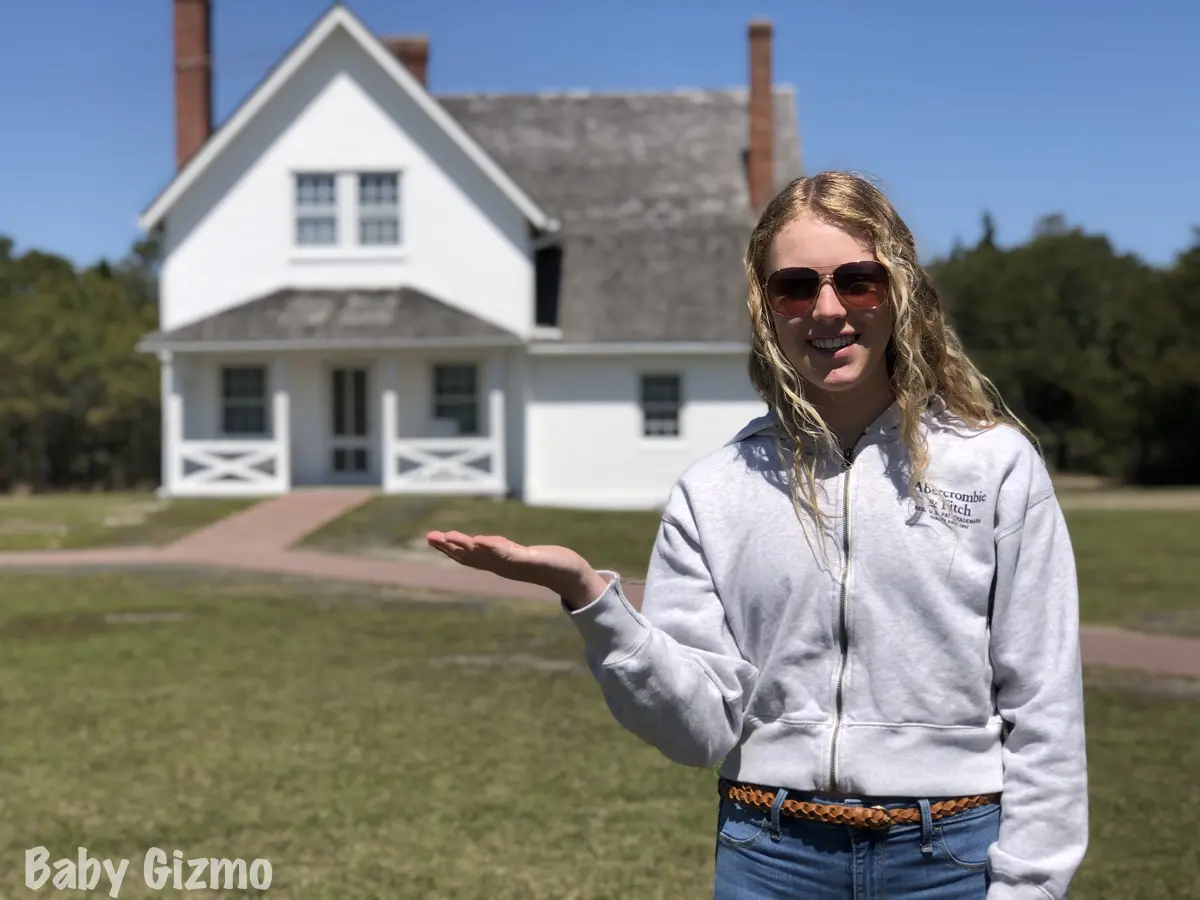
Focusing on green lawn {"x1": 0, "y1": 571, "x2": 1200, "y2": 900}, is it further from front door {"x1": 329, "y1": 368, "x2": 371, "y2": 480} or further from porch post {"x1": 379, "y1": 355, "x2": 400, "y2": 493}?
front door {"x1": 329, "y1": 368, "x2": 371, "y2": 480}

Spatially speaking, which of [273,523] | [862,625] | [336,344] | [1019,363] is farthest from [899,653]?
[1019,363]

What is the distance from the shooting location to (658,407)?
27.6m

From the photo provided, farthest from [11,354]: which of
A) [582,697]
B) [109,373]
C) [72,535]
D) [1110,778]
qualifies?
[1110,778]

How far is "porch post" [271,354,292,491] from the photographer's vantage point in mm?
26359

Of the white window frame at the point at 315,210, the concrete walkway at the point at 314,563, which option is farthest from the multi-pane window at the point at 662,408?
the white window frame at the point at 315,210

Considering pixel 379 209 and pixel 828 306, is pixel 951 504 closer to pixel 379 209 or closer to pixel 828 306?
pixel 828 306

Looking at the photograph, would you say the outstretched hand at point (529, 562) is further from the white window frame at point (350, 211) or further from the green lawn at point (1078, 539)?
the white window frame at point (350, 211)

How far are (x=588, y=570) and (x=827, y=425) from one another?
61cm

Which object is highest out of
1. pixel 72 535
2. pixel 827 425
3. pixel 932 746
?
pixel 827 425

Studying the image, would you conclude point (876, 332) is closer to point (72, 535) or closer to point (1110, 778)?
point (1110, 778)

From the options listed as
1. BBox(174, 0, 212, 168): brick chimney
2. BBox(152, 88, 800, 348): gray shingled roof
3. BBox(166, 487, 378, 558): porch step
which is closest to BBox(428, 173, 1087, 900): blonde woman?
BBox(166, 487, 378, 558): porch step

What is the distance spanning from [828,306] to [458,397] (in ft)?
82.1

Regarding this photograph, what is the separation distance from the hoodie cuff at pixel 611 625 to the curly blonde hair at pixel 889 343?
388mm

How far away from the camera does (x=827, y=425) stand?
278 cm
